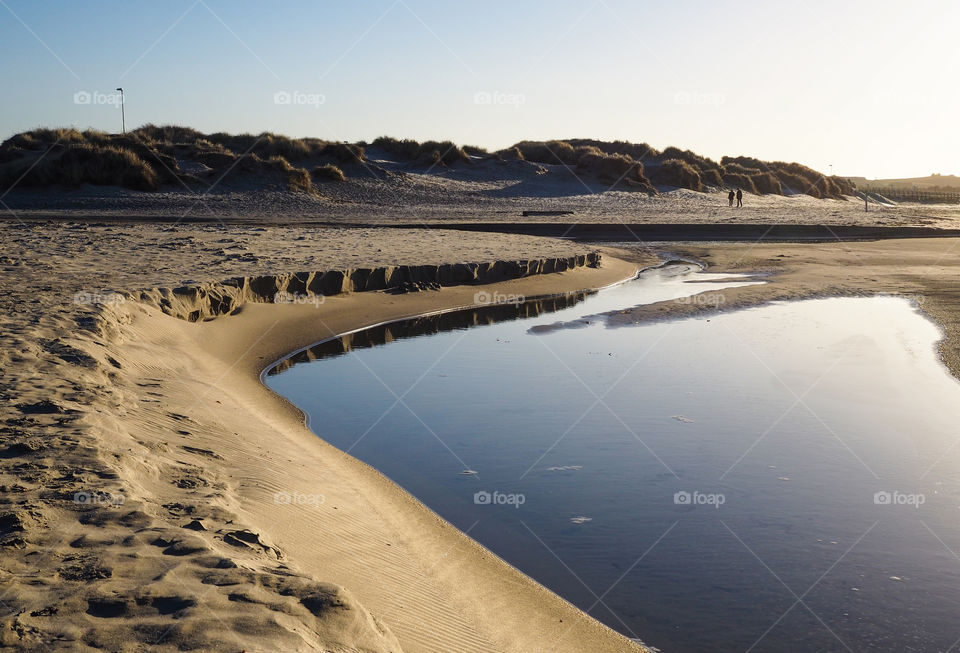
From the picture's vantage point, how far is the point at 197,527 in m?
4.49

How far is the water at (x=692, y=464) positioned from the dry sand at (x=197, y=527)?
0.52 meters

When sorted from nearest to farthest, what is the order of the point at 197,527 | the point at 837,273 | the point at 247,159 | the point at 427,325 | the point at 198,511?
the point at 197,527 → the point at 198,511 → the point at 427,325 → the point at 837,273 → the point at 247,159

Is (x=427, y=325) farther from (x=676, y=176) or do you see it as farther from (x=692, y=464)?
(x=676, y=176)

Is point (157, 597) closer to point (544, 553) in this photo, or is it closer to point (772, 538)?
point (544, 553)

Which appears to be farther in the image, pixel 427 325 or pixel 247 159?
pixel 247 159

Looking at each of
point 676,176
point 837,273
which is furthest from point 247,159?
point 676,176

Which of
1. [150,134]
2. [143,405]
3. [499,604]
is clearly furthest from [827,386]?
[150,134]

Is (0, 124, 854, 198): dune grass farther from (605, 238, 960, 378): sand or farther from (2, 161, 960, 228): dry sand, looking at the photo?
A: (605, 238, 960, 378): sand

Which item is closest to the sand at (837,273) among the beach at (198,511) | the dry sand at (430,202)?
the beach at (198,511)

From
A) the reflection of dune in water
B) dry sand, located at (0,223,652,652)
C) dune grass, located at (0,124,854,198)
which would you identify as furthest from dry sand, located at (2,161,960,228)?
dry sand, located at (0,223,652,652)

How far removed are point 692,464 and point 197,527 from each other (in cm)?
437

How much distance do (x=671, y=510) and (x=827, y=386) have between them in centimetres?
470

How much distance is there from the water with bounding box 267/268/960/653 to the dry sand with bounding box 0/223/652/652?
0.52 metres

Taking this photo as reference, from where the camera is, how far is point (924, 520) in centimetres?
619
